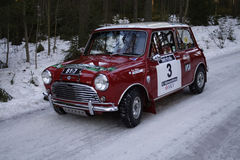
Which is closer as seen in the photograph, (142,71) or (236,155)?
(236,155)

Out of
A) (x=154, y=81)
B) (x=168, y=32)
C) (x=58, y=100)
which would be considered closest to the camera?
(x=58, y=100)

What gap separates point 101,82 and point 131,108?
2.55 feet

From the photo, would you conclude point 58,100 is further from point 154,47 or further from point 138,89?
point 154,47

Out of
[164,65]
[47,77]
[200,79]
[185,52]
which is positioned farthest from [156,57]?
[200,79]

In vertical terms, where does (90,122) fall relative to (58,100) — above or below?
below

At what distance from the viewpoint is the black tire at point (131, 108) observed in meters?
4.51

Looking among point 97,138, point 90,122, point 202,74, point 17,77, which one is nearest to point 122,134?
point 97,138

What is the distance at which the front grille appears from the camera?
431 centimetres

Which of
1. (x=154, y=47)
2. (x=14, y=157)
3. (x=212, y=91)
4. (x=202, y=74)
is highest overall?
(x=154, y=47)

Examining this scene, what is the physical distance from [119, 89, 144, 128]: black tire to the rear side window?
2.08 meters

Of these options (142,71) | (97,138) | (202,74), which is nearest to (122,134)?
(97,138)

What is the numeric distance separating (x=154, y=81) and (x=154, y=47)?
729 mm

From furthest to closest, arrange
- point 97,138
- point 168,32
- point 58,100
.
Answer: point 168,32 < point 58,100 < point 97,138

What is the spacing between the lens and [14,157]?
12.5 feet
